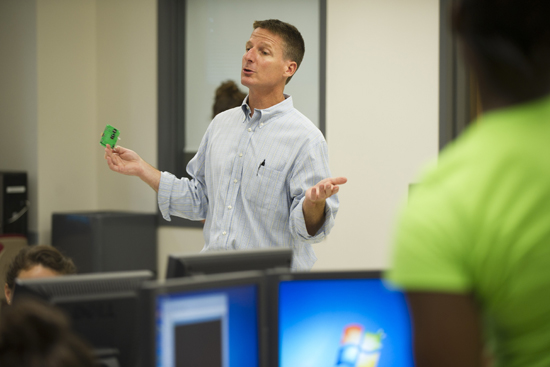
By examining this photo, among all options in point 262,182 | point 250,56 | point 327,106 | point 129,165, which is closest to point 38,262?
point 129,165

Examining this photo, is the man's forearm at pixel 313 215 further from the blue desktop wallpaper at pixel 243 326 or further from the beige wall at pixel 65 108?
the beige wall at pixel 65 108

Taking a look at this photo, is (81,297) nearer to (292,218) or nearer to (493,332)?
(493,332)

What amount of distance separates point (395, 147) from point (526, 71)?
293 cm

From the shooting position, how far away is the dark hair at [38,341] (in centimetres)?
83

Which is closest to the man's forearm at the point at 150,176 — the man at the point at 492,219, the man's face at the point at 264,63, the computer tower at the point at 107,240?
the man's face at the point at 264,63

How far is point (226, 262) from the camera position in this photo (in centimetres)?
139

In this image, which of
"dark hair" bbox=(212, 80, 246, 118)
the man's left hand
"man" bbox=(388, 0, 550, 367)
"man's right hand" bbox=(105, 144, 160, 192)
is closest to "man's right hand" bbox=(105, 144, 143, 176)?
"man's right hand" bbox=(105, 144, 160, 192)

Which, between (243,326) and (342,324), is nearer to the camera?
(243,326)

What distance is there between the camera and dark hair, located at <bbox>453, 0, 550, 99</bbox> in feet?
2.23

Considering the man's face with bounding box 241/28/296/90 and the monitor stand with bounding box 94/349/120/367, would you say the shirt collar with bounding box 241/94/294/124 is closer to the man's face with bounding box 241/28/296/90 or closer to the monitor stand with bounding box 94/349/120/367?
the man's face with bounding box 241/28/296/90

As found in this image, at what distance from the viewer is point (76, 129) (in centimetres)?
477

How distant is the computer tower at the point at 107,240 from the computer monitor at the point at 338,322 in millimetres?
3192

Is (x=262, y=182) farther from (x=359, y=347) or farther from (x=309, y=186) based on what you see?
(x=359, y=347)

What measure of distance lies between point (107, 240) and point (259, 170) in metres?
2.34
